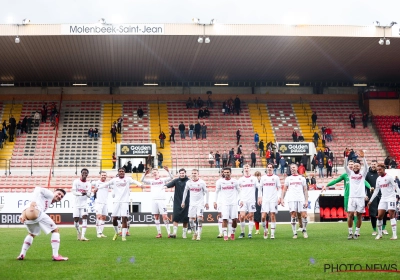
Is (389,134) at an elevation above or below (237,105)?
below

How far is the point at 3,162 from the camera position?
4434 centimetres

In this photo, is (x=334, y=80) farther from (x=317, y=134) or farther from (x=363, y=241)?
(x=363, y=241)

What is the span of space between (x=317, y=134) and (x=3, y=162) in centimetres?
2385

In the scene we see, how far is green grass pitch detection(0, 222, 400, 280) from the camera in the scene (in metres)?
11.1

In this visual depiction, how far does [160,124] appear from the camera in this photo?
5069 cm

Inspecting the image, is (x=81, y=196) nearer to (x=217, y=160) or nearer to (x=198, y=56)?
(x=217, y=160)

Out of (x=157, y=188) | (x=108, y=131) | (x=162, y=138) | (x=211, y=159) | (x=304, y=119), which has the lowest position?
(x=157, y=188)

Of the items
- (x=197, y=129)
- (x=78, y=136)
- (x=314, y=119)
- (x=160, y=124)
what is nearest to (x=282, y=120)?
(x=314, y=119)

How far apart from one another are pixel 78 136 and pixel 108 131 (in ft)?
7.94

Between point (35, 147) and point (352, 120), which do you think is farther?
point (352, 120)

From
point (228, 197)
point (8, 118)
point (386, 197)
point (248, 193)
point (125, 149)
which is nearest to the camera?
point (386, 197)

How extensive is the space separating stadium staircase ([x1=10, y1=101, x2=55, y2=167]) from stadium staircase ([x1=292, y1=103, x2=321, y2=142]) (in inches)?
793

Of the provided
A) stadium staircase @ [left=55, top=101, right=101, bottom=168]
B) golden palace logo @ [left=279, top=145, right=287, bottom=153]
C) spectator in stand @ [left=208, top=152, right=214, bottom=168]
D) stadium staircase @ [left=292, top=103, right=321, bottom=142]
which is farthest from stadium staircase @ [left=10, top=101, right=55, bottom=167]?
stadium staircase @ [left=292, top=103, right=321, bottom=142]

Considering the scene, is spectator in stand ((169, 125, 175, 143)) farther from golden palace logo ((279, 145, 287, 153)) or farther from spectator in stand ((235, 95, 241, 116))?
golden palace logo ((279, 145, 287, 153))
